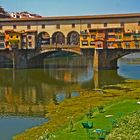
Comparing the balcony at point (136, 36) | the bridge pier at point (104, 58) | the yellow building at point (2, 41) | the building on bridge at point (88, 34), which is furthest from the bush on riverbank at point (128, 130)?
the yellow building at point (2, 41)

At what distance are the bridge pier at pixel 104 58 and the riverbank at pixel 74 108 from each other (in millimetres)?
24720

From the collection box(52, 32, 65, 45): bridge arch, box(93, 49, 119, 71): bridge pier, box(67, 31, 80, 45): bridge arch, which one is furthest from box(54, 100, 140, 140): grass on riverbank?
box(52, 32, 65, 45): bridge arch

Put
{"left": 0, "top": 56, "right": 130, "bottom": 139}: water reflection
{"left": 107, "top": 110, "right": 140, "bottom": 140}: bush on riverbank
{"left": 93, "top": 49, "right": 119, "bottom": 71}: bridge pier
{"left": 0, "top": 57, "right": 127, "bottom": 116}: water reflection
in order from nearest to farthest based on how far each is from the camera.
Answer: {"left": 107, "top": 110, "right": 140, "bottom": 140}: bush on riverbank, {"left": 0, "top": 56, "right": 130, "bottom": 139}: water reflection, {"left": 0, "top": 57, "right": 127, "bottom": 116}: water reflection, {"left": 93, "top": 49, "right": 119, "bottom": 71}: bridge pier

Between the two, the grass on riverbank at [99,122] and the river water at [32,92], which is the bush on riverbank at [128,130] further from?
the river water at [32,92]

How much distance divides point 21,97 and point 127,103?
1634cm

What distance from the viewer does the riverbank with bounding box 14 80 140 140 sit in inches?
1085

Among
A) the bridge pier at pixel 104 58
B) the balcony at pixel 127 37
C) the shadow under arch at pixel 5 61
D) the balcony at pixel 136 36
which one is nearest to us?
the balcony at pixel 136 36

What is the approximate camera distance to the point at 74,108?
36.9 m

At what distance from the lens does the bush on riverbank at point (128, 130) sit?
18.4 meters

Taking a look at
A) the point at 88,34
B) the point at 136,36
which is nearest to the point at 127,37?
the point at 136,36

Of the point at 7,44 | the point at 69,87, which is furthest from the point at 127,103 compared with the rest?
the point at 7,44

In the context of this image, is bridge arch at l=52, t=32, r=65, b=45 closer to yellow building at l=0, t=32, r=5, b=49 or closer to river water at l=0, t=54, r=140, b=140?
yellow building at l=0, t=32, r=5, b=49

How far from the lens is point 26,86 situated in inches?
2261

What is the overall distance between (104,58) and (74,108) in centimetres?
4286
